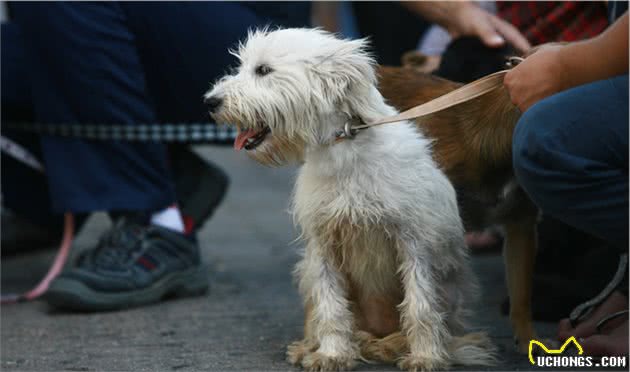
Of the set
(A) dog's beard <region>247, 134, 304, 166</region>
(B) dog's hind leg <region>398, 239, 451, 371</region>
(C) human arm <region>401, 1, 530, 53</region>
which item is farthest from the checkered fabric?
(B) dog's hind leg <region>398, 239, 451, 371</region>

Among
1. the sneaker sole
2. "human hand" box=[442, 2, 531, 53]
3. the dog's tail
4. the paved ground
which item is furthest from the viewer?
the sneaker sole

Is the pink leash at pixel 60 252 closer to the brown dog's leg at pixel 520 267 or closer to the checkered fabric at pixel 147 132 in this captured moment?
the checkered fabric at pixel 147 132

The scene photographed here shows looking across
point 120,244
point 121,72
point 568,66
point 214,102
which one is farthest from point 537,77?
point 120,244

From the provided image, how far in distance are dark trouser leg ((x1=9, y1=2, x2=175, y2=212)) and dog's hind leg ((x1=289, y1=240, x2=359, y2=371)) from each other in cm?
126

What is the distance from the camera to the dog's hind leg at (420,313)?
105 inches

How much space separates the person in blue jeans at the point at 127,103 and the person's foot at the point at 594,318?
62.7 inches

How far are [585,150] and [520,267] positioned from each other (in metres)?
0.76

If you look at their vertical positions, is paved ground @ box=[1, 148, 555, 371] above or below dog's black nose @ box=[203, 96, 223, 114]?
below

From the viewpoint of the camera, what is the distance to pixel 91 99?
12.5 feet

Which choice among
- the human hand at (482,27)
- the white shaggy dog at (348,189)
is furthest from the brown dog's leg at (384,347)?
the human hand at (482,27)

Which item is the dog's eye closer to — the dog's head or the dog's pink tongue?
the dog's head

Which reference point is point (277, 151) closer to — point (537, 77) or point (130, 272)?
point (537, 77)

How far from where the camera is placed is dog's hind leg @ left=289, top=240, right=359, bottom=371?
272 cm

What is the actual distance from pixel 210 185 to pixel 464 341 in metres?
1.71
